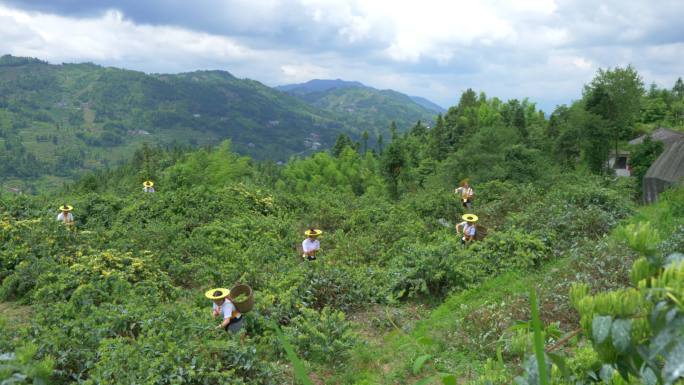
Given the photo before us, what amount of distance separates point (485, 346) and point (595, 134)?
85.0 ft

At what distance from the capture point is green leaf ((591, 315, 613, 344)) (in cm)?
107

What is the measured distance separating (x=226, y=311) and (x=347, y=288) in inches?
104

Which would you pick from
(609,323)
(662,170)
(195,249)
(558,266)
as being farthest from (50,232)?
(662,170)

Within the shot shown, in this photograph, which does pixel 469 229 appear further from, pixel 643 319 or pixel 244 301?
pixel 643 319

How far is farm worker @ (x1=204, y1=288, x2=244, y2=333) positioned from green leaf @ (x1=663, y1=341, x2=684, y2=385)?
6.89 metres

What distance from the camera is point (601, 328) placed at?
3.56 ft

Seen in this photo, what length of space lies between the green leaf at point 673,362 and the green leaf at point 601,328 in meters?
0.12

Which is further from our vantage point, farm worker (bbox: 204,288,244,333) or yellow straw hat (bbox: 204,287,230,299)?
yellow straw hat (bbox: 204,287,230,299)

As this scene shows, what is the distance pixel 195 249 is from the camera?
1191 centimetres

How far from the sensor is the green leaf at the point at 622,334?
1.06 meters

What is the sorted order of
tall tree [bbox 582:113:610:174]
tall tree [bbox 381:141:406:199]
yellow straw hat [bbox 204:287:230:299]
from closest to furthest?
yellow straw hat [bbox 204:287:230:299]
tall tree [bbox 381:141:406:199]
tall tree [bbox 582:113:610:174]

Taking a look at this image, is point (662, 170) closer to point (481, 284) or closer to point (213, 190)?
point (481, 284)

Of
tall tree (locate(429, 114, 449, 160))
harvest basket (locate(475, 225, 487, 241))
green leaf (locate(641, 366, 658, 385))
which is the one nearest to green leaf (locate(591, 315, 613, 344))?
green leaf (locate(641, 366, 658, 385))

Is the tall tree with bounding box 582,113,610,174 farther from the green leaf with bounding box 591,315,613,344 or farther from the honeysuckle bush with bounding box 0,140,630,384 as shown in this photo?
the green leaf with bounding box 591,315,613,344
